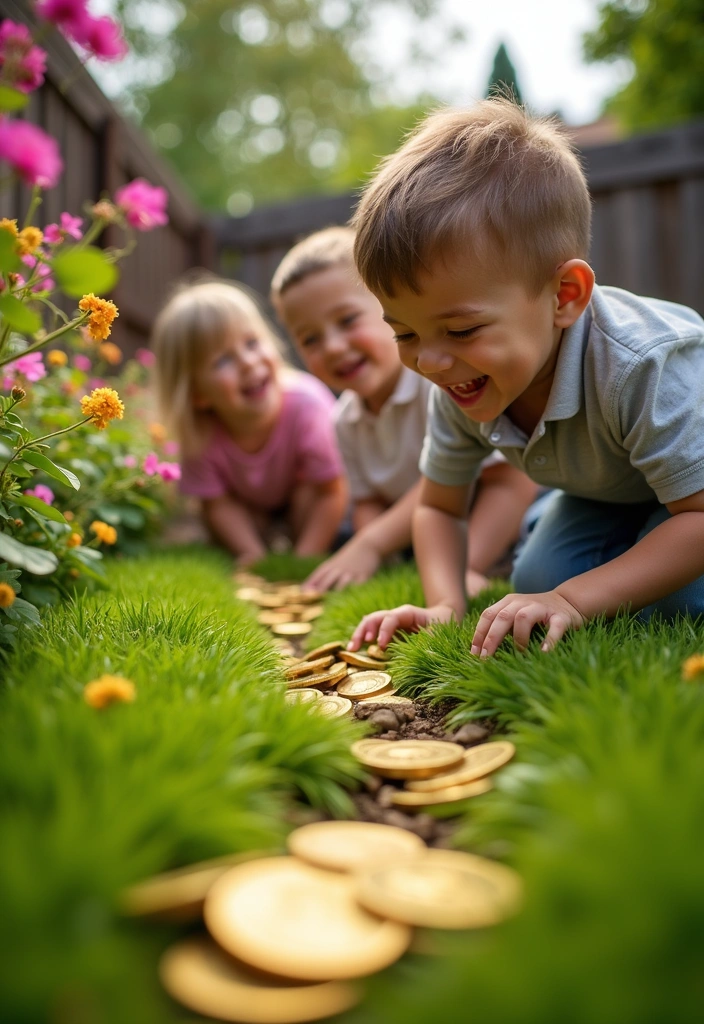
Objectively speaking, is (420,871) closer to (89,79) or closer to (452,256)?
(452,256)

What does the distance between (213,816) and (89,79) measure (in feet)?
11.4

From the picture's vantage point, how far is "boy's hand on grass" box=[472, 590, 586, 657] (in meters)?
1.34

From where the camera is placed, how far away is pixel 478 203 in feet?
4.67

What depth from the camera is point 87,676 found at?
3.76 feet

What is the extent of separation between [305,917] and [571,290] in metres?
1.25

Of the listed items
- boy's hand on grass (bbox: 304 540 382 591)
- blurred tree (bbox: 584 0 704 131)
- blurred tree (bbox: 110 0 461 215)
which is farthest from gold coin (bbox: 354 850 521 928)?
blurred tree (bbox: 110 0 461 215)

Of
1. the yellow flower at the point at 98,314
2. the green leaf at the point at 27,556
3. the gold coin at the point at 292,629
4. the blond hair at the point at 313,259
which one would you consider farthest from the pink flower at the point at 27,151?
the blond hair at the point at 313,259

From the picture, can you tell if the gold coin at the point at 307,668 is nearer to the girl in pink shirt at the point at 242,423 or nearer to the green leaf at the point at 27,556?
the green leaf at the point at 27,556

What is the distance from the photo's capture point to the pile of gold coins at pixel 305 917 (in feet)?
2.06

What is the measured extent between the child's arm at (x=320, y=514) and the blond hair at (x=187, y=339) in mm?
619

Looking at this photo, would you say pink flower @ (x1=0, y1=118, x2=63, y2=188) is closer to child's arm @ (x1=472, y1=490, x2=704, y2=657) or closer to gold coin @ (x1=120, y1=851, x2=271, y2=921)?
gold coin @ (x1=120, y1=851, x2=271, y2=921)

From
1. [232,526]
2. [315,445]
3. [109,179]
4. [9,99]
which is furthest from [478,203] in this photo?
[109,179]

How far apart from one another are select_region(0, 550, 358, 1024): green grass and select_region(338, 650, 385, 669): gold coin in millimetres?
194

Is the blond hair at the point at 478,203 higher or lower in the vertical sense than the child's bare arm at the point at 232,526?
higher
